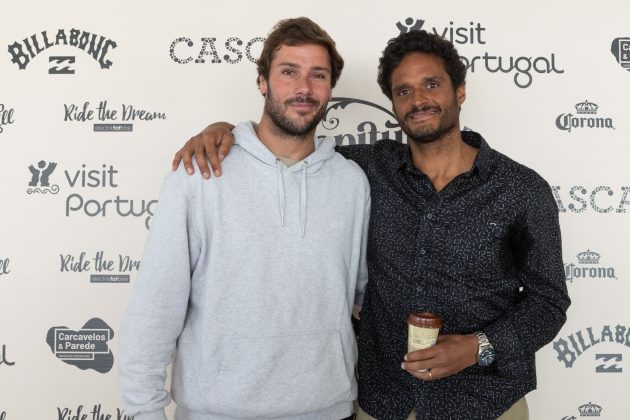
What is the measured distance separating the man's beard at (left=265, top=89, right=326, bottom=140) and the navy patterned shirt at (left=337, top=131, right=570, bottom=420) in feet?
0.99

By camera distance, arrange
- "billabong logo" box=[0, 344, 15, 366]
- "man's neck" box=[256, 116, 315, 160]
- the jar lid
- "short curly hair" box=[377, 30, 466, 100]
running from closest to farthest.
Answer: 1. the jar lid
2. "man's neck" box=[256, 116, 315, 160]
3. "short curly hair" box=[377, 30, 466, 100]
4. "billabong logo" box=[0, 344, 15, 366]

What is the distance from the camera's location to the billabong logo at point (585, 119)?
5.92 ft

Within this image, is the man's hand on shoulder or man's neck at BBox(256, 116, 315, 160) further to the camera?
man's neck at BBox(256, 116, 315, 160)

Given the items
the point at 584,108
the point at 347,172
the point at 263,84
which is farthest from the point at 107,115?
the point at 584,108

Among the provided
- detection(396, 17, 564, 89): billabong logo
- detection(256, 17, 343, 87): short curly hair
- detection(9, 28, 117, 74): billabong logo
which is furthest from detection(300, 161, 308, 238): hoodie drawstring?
detection(9, 28, 117, 74): billabong logo

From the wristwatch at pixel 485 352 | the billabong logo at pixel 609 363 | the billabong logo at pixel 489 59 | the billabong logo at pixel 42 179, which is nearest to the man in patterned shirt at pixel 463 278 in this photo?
the wristwatch at pixel 485 352

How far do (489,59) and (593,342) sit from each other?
1064mm

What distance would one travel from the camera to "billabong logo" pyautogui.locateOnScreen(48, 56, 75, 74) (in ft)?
5.93

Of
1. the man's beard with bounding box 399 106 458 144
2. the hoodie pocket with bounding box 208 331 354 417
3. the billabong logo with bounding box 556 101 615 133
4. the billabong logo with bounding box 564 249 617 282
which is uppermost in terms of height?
the billabong logo with bounding box 556 101 615 133

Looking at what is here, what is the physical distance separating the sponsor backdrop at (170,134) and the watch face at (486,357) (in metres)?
0.78

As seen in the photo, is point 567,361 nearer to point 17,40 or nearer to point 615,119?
point 615,119

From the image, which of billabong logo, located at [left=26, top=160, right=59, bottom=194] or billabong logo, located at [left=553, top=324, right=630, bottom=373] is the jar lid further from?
billabong logo, located at [left=26, top=160, right=59, bottom=194]

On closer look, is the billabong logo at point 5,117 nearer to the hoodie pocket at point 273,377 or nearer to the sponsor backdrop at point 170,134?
the sponsor backdrop at point 170,134

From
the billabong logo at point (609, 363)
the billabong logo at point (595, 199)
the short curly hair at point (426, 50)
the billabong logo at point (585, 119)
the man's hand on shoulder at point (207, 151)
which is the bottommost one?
the billabong logo at point (609, 363)
